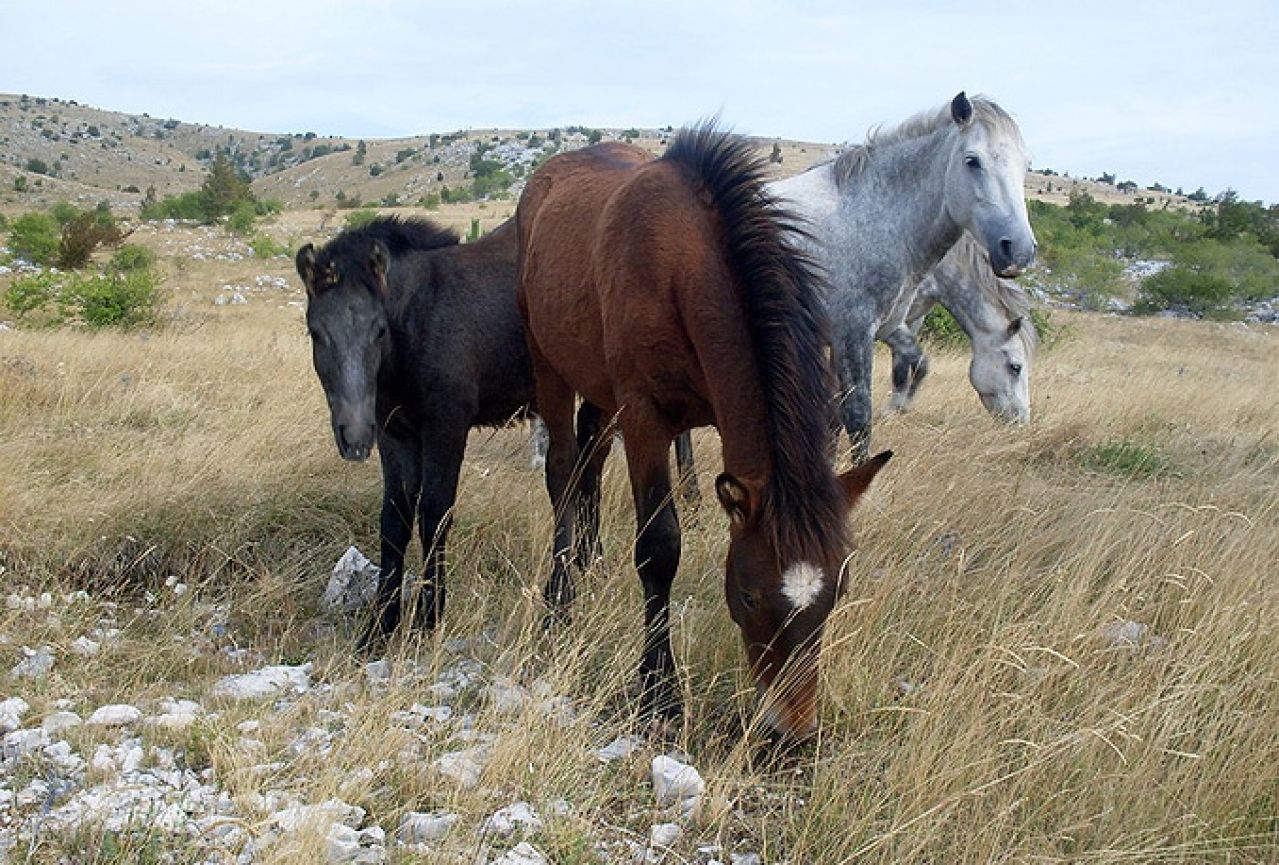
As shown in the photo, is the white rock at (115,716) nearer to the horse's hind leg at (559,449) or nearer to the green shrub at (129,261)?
the horse's hind leg at (559,449)

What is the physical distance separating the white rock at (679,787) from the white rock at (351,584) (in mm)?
2144

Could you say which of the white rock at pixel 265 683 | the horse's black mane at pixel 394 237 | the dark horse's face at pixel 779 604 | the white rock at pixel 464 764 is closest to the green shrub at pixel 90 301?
the horse's black mane at pixel 394 237

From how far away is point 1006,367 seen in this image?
775 centimetres

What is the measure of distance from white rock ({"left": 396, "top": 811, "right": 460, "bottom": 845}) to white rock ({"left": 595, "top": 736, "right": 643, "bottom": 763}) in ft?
1.90

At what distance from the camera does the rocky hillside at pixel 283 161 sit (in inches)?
2701

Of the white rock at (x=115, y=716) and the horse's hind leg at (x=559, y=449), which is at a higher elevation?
the horse's hind leg at (x=559, y=449)

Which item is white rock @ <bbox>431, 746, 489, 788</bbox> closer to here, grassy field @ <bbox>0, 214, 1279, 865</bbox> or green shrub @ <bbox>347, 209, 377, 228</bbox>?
grassy field @ <bbox>0, 214, 1279, 865</bbox>

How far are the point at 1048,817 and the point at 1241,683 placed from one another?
116 cm

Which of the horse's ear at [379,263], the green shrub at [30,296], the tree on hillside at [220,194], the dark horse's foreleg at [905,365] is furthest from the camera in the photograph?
the tree on hillside at [220,194]

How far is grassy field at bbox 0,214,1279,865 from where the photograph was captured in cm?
265

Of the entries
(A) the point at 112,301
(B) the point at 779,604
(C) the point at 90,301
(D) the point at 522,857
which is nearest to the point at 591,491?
(B) the point at 779,604

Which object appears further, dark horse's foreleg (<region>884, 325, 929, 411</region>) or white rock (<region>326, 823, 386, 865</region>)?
dark horse's foreleg (<region>884, 325, 929, 411</region>)

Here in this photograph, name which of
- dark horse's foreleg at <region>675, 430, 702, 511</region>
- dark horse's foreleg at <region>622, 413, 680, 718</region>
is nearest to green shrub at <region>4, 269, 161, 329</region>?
dark horse's foreleg at <region>675, 430, 702, 511</region>

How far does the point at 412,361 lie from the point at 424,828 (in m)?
2.46
